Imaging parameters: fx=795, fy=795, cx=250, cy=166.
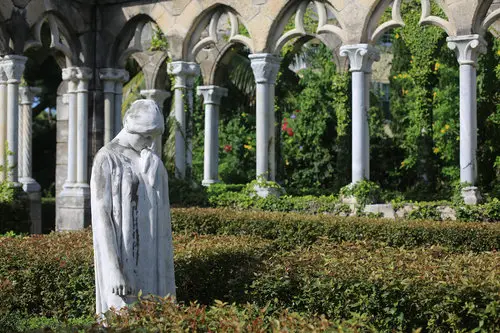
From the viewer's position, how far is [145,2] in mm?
15055

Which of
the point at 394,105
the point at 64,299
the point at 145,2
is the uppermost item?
the point at 145,2

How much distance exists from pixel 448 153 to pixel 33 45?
8326mm

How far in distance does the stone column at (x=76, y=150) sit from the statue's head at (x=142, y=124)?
10067 mm

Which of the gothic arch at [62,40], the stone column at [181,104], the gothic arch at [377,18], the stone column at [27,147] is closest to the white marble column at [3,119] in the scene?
the gothic arch at [62,40]

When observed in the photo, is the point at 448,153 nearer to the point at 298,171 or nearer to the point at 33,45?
the point at 298,171

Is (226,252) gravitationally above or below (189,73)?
below

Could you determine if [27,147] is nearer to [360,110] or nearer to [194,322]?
[360,110]

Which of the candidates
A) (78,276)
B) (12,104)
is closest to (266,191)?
(12,104)

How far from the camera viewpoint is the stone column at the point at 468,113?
38.6 ft

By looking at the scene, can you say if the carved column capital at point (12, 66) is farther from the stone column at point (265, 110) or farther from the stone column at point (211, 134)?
the stone column at point (211, 134)

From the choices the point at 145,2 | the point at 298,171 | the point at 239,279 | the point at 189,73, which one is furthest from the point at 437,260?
the point at 298,171

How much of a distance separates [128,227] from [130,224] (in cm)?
2

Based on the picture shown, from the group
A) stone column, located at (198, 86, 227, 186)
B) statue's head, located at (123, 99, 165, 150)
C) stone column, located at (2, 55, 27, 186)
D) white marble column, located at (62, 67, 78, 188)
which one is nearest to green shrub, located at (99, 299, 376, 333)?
statue's head, located at (123, 99, 165, 150)

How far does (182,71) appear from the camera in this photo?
14719 millimetres
